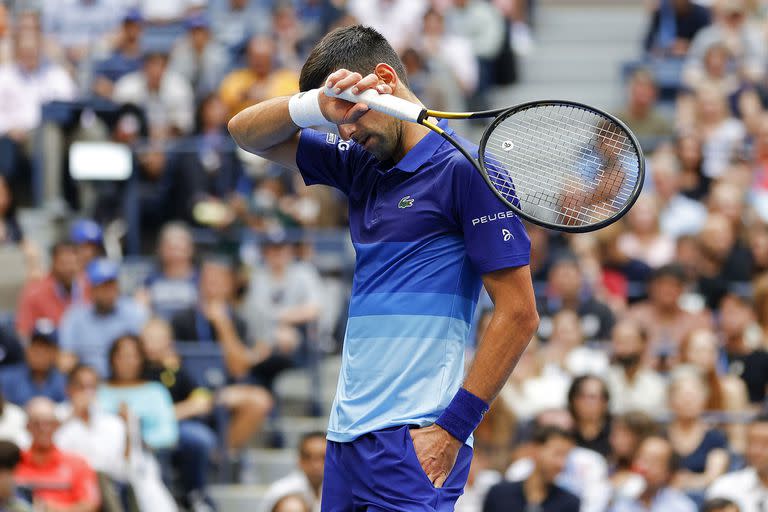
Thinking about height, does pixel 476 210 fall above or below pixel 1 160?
above

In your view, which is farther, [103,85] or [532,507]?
[103,85]

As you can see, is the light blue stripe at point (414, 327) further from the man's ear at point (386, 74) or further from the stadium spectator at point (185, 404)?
the stadium spectator at point (185, 404)

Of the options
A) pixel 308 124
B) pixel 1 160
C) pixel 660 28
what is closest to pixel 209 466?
pixel 1 160

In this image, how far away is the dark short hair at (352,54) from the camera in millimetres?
4227

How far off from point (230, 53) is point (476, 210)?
413 inches

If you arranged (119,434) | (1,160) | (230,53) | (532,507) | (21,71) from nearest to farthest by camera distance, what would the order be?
(532,507) < (119,434) < (1,160) < (21,71) < (230,53)

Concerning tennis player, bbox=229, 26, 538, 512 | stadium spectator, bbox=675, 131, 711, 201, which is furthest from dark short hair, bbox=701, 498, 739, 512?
stadium spectator, bbox=675, 131, 711, 201

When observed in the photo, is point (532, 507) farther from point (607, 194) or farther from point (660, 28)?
point (660, 28)

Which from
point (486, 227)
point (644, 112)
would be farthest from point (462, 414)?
point (644, 112)

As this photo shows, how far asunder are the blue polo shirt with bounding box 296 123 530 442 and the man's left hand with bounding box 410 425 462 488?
4cm

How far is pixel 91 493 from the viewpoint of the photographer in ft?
27.5

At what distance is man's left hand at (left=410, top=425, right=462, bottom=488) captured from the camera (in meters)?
4.10

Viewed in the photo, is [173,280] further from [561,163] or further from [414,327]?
[414,327]

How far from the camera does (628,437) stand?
8.48m
